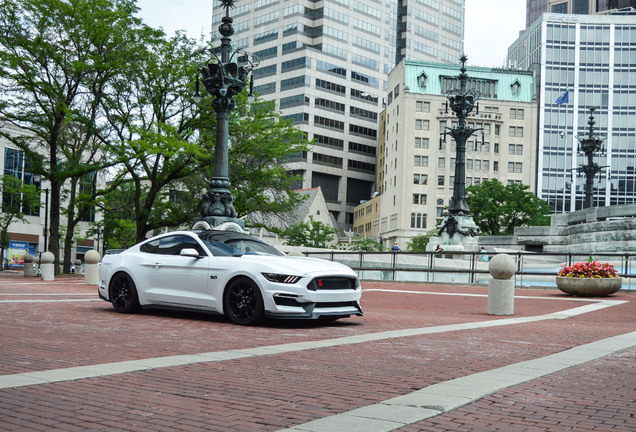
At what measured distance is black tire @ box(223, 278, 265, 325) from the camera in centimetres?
1085

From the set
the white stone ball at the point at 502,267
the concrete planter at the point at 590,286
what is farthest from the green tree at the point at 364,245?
the white stone ball at the point at 502,267

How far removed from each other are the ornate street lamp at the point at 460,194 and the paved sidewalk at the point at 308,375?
28678 millimetres

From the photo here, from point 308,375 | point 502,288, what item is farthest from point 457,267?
point 308,375

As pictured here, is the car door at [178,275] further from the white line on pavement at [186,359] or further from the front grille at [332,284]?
the white line on pavement at [186,359]

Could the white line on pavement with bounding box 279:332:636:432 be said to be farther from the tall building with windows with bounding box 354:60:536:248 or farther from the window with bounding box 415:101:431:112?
the window with bounding box 415:101:431:112

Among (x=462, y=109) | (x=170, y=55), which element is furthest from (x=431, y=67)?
(x=170, y=55)

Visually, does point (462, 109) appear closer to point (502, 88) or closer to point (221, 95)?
point (221, 95)

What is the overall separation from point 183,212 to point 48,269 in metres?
12.3

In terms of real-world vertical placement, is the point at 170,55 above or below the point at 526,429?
above

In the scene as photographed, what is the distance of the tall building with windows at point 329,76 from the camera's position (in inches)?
4884

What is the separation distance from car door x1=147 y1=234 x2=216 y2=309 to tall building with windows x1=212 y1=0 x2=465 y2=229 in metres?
109

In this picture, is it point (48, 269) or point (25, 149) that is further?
point (25, 149)

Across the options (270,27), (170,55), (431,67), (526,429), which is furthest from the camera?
(270,27)

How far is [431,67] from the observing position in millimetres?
112125
